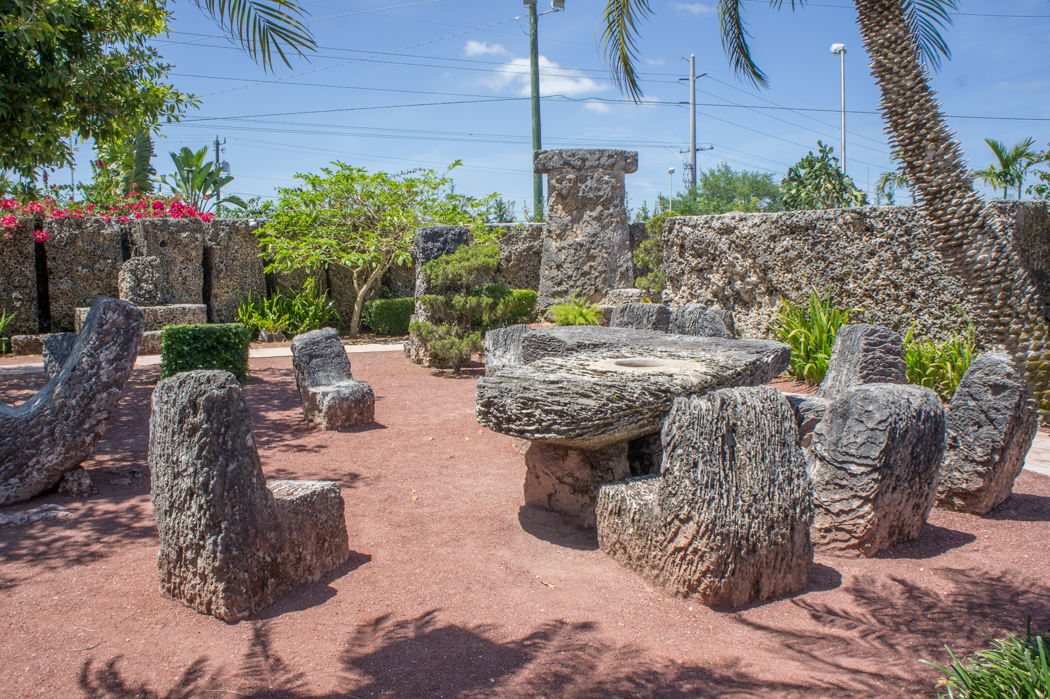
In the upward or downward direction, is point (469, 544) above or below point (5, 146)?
below

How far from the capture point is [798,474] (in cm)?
324

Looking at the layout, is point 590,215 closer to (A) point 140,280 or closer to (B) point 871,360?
(A) point 140,280

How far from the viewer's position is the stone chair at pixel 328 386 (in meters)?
6.42

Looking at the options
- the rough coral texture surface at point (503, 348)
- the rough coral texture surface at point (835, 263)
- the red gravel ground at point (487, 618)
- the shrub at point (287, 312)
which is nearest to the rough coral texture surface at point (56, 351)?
the red gravel ground at point (487, 618)

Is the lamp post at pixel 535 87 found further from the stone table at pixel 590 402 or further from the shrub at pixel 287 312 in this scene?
the stone table at pixel 590 402

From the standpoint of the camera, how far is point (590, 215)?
40.4 feet

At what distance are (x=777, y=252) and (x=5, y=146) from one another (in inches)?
313

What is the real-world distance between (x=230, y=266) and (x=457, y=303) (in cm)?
521

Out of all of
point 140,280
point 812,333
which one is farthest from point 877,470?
point 140,280

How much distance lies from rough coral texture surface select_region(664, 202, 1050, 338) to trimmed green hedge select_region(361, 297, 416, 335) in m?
5.46

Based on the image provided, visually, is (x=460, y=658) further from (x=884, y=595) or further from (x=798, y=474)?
(x=884, y=595)

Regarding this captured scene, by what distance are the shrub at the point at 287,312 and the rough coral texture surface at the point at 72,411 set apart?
24.9 feet

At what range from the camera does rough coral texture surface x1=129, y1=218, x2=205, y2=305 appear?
11.3 m

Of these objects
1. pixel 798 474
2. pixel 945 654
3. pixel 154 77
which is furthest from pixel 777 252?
→ pixel 154 77
